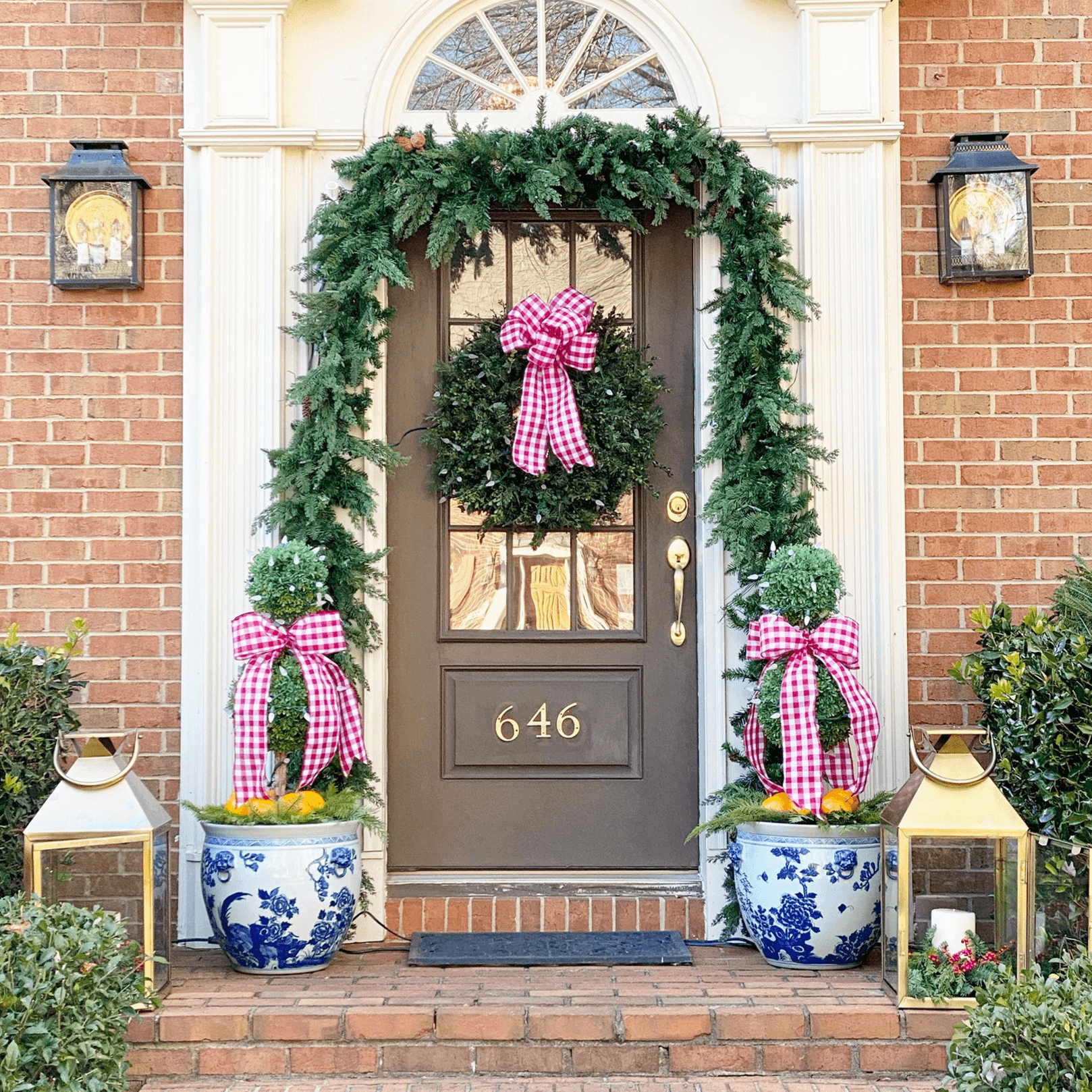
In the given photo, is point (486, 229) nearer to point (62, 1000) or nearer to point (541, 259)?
point (541, 259)

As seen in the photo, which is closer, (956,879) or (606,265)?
(956,879)

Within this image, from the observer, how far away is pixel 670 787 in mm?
4262

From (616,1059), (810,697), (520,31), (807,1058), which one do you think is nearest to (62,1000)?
(616,1059)

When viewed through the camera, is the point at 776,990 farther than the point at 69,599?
No

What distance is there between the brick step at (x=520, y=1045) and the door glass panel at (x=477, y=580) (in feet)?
4.51

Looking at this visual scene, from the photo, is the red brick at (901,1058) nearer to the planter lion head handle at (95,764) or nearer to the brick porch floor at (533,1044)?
the brick porch floor at (533,1044)

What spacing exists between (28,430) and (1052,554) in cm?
334

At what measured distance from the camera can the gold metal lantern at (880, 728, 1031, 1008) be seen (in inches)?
130

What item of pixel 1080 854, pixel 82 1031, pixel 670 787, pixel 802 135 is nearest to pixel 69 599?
pixel 82 1031

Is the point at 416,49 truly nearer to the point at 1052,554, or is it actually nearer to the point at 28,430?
the point at 28,430

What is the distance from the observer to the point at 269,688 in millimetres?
3703

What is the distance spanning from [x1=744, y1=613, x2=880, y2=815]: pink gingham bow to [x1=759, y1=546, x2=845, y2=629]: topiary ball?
1.3 inches

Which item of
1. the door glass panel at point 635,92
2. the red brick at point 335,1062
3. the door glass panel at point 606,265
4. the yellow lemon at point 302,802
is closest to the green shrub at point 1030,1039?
the red brick at point 335,1062

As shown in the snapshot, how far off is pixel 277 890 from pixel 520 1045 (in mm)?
787
